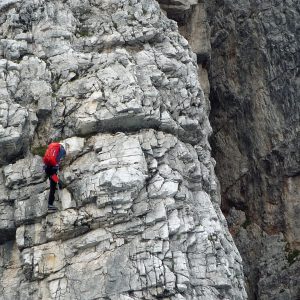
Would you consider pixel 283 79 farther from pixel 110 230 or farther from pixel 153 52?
pixel 110 230

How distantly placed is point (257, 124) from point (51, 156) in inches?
832

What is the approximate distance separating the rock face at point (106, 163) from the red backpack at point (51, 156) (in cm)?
151

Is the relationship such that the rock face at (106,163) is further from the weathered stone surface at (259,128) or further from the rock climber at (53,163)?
the weathered stone surface at (259,128)

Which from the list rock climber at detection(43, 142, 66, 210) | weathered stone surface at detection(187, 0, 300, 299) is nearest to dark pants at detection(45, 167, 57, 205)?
rock climber at detection(43, 142, 66, 210)

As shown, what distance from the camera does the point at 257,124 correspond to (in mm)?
44469

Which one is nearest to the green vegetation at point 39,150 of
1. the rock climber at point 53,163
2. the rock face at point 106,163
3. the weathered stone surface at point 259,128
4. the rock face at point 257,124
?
the rock face at point 106,163

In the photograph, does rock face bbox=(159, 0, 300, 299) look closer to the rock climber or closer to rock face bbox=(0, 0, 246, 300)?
rock face bbox=(0, 0, 246, 300)

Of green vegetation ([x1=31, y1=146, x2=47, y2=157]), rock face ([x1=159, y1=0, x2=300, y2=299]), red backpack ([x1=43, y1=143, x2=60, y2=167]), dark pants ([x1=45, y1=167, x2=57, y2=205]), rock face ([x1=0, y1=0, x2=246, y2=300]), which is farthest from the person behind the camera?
rock face ([x1=159, y1=0, x2=300, y2=299])

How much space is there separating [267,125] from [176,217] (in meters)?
18.2

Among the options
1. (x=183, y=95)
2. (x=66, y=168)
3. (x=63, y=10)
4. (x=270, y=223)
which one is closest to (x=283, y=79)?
(x=270, y=223)

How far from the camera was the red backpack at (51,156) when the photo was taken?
1072 inches

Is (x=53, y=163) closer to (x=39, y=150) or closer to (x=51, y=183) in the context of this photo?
(x=51, y=183)

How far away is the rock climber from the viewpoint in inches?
1074

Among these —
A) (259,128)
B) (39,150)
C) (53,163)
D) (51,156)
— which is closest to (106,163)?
(53,163)
